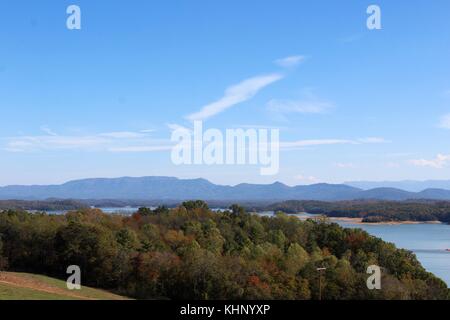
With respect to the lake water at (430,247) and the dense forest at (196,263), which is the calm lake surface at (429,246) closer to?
the lake water at (430,247)

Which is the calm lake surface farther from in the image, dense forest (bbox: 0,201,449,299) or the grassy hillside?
the grassy hillside

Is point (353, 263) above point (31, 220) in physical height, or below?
below

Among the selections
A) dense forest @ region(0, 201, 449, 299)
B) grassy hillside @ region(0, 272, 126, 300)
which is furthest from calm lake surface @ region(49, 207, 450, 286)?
grassy hillside @ region(0, 272, 126, 300)

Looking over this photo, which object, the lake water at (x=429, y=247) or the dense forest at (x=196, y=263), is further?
the lake water at (x=429, y=247)

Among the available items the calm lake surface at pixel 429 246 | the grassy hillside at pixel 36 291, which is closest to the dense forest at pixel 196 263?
the grassy hillside at pixel 36 291
